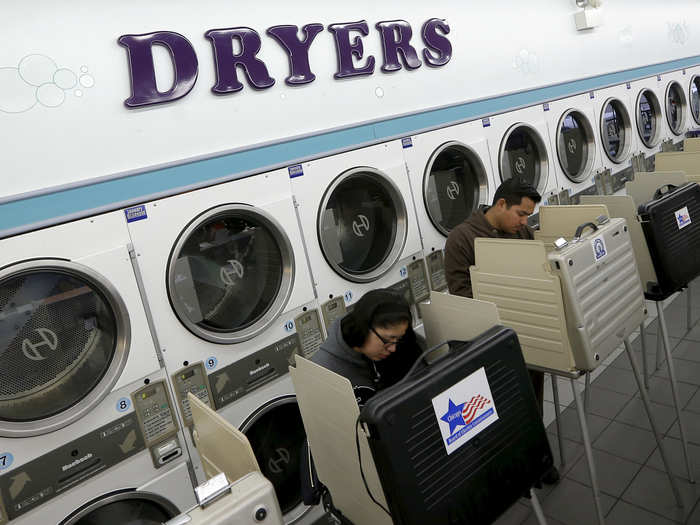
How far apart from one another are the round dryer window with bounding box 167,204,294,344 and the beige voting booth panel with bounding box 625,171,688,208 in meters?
2.41

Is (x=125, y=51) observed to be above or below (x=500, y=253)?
above

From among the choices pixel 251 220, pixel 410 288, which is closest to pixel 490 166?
pixel 410 288

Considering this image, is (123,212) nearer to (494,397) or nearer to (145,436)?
(145,436)

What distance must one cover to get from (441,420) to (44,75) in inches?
80.3

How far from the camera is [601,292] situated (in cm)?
212

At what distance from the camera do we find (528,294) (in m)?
2.15

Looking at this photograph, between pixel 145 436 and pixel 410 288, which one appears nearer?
pixel 145 436

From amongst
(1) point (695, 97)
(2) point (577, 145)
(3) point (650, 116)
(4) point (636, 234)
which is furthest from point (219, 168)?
(1) point (695, 97)

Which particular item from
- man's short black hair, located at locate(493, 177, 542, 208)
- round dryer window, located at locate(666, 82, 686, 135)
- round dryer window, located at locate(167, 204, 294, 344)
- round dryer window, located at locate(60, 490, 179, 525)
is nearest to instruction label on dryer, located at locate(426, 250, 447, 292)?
man's short black hair, located at locate(493, 177, 542, 208)

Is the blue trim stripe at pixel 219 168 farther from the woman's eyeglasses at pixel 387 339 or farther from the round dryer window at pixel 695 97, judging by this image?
the round dryer window at pixel 695 97

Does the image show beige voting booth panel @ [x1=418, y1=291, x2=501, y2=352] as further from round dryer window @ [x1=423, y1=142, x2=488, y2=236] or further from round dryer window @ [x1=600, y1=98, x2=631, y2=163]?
round dryer window @ [x1=600, y1=98, x2=631, y2=163]

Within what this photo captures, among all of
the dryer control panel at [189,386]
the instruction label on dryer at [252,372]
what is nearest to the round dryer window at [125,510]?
the dryer control panel at [189,386]

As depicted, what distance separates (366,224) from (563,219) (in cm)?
126

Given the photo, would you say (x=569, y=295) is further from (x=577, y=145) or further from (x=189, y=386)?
(x=577, y=145)
